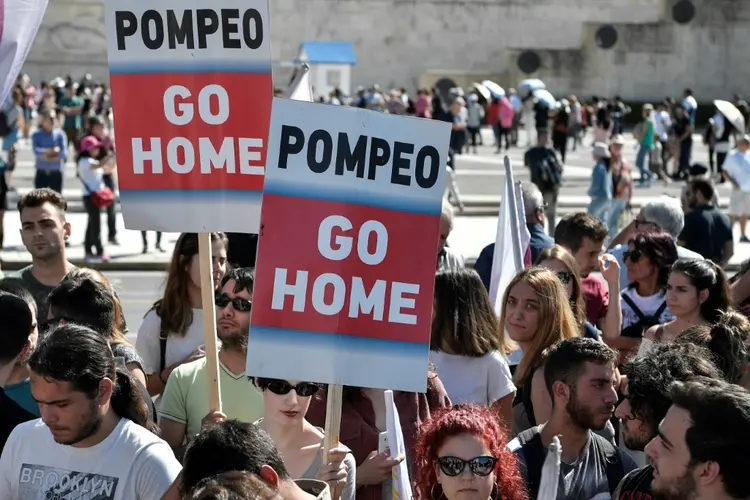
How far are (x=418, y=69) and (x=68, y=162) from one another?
2143 centimetres

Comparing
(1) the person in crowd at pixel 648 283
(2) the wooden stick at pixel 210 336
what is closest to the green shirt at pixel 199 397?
(2) the wooden stick at pixel 210 336

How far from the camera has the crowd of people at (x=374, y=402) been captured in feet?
11.6

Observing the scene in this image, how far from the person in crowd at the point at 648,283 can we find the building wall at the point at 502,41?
37.3m

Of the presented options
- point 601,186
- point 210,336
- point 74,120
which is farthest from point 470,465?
point 74,120

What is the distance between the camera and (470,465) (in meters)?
3.95

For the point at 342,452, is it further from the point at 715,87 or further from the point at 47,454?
the point at 715,87

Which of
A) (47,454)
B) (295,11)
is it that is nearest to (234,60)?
(47,454)

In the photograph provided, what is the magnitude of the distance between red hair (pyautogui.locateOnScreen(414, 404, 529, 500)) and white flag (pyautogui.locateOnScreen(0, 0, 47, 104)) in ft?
7.39

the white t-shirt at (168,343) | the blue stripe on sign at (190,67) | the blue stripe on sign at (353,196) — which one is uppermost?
the blue stripe on sign at (190,67)

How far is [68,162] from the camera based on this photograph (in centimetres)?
2700

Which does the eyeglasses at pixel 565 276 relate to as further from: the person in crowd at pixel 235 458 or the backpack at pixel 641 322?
the person in crowd at pixel 235 458

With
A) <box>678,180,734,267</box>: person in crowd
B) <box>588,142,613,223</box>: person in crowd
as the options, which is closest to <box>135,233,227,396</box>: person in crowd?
<box>678,180,734,267</box>: person in crowd

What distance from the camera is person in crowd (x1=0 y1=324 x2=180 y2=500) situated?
3.81 m

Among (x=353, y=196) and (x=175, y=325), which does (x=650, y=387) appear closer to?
(x=353, y=196)
